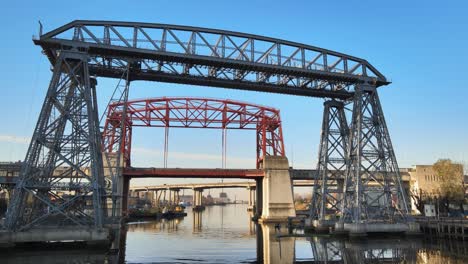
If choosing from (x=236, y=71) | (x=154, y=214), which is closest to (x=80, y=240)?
(x=236, y=71)

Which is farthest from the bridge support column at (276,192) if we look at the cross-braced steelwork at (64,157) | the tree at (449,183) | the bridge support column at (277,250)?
the cross-braced steelwork at (64,157)

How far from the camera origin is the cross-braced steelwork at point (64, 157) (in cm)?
2789

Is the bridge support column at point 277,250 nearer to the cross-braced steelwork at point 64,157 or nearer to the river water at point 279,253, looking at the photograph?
the river water at point 279,253

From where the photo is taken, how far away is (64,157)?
28.9 m

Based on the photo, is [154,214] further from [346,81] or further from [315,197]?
[346,81]

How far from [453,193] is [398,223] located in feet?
93.9

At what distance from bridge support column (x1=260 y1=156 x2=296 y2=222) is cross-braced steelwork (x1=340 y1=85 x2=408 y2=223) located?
2463 centimetres

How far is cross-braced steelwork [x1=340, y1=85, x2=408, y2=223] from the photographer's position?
36.7 meters

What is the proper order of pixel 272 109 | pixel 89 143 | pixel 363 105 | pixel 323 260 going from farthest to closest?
pixel 272 109, pixel 363 105, pixel 89 143, pixel 323 260

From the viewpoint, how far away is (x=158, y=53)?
33.1 meters

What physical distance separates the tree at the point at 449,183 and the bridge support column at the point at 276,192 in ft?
74.3

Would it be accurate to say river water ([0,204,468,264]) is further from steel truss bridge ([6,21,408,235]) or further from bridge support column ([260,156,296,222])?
bridge support column ([260,156,296,222])

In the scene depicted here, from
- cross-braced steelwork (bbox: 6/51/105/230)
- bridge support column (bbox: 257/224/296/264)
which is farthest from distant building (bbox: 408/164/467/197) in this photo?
cross-braced steelwork (bbox: 6/51/105/230)

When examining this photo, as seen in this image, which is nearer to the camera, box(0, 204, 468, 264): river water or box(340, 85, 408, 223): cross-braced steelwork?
box(0, 204, 468, 264): river water
